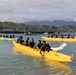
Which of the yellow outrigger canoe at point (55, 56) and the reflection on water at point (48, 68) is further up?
the yellow outrigger canoe at point (55, 56)

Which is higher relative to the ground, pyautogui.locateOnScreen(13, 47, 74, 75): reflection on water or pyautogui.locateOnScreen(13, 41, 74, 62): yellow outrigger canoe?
pyautogui.locateOnScreen(13, 41, 74, 62): yellow outrigger canoe

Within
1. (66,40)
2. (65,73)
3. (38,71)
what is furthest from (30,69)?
(66,40)

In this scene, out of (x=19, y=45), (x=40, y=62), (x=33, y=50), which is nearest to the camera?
(x=40, y=62)

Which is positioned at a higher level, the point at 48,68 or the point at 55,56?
the point at 55,56

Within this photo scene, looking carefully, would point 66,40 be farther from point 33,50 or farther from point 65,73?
point 65,73

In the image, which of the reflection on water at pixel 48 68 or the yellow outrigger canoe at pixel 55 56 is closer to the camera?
the reflection on water at pixel 48 68

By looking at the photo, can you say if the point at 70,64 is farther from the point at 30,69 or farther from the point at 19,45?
the point at 19,45

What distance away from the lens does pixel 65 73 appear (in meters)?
19.9

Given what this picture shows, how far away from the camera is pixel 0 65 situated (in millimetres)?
23469

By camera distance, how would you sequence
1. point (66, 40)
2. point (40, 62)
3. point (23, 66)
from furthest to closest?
1. point (66, 40)
2. point (40, 62)
3. point (23, 66)

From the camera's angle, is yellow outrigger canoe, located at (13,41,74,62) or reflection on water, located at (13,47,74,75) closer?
reflection on water, located at (13,47,74,75)

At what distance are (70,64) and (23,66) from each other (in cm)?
447

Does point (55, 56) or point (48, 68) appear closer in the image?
point (48, 68)

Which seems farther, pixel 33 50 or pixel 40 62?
pixel 33 50
